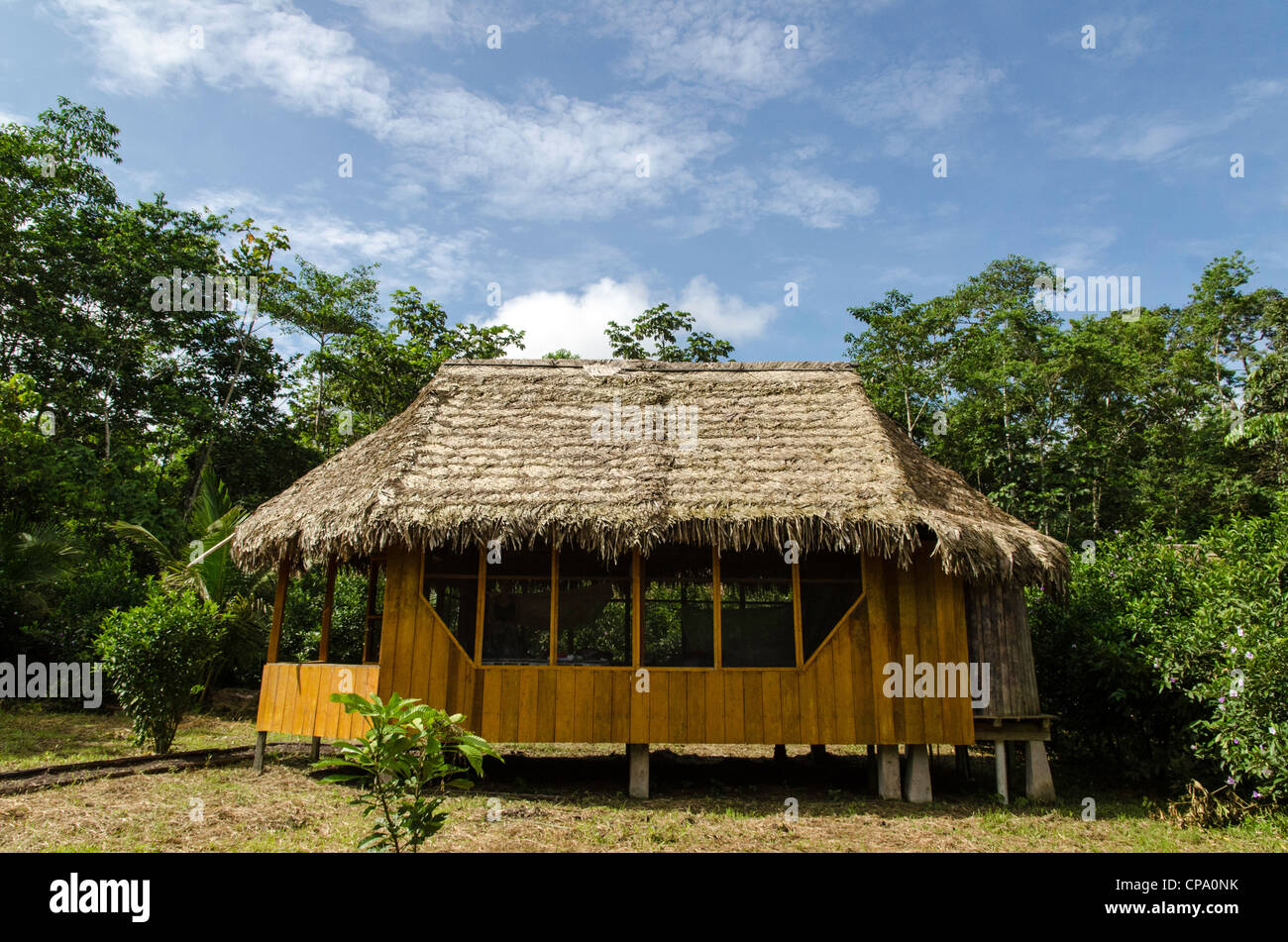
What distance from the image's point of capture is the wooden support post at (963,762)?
31.9ft

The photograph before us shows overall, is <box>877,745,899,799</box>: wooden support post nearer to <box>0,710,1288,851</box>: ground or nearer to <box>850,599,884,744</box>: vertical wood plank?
<box>0,710,1288,851</box>: ground

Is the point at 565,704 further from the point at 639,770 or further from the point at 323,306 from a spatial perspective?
the point at 323,306

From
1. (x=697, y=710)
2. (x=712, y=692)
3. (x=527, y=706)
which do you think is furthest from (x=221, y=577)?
(x=712, y=692)

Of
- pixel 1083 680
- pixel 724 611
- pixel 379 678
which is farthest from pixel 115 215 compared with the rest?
pixel 1083 680

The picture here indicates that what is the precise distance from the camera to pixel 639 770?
325 inches

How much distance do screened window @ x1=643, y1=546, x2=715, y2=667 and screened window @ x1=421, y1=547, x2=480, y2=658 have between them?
2.05 m

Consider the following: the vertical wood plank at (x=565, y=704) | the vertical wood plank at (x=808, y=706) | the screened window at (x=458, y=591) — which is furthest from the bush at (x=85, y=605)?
the vertical wood plank at (x=808, y=706)

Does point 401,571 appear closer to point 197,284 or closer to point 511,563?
point 511,563

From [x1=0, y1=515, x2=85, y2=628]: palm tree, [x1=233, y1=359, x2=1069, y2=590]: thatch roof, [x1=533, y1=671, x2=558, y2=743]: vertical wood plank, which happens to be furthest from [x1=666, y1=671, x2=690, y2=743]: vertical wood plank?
[x1=0, y1=515, x2=85, y2=628]: palm tree

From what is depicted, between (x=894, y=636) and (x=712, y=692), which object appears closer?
(x=712, y=692)

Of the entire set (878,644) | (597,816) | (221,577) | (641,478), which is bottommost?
(597,816)

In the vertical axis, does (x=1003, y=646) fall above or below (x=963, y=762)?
above

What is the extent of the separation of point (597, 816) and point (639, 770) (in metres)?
1.05

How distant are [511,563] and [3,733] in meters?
7.61
